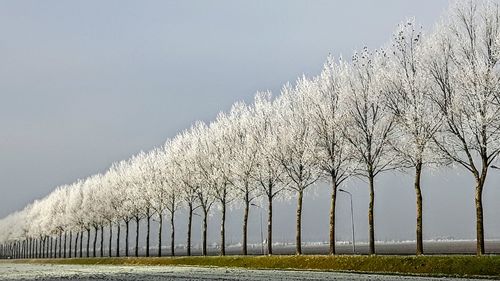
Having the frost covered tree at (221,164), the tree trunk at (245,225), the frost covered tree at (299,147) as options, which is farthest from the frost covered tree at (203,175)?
the frost covered tree at (299,147)

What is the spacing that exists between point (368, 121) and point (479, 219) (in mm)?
14478

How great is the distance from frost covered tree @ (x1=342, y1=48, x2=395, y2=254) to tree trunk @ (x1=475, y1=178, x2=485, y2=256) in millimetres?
9496

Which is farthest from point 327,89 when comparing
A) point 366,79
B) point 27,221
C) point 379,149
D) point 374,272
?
point 27,221

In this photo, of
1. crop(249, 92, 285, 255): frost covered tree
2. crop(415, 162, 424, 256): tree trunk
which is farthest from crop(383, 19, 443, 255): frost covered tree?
crop(249, 92, 285, 255): frost covered tree

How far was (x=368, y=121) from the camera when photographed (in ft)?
163

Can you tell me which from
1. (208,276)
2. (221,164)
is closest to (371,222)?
(208,276)

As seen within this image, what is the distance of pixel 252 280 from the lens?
108 feet

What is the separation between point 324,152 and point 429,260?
17133 millimetres

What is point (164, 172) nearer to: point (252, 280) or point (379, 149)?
point (379, 149)

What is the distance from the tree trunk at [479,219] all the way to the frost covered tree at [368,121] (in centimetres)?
950

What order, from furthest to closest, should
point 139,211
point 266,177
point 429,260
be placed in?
point 139,211
point 266,177
point 429,260

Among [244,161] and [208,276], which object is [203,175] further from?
[208,276]

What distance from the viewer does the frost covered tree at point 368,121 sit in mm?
48750

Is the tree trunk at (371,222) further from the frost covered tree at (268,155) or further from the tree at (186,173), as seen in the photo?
the tree at (186,173)
